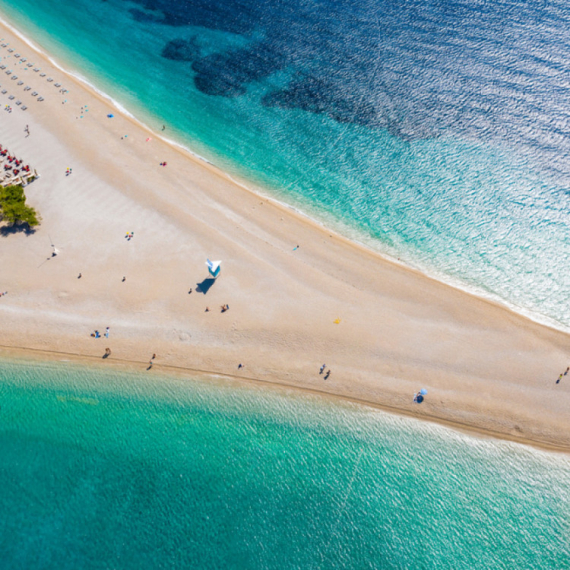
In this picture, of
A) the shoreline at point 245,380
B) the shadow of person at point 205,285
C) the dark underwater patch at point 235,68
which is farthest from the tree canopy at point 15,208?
the dark underwater patch at point 235,68

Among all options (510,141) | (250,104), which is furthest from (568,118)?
(250,104)

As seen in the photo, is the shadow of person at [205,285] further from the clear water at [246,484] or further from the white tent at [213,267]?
the clear water at [246,484]

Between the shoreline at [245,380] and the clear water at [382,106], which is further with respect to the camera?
the clear water at [382,106]

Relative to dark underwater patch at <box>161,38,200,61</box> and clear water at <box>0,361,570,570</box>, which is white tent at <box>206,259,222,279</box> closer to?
clear water at <box>0,361,570,570</box>

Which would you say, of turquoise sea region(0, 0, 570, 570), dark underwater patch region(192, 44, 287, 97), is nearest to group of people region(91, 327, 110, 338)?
turquoise sea region(0, 0, 570, 570)

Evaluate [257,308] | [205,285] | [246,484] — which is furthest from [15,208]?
[246,484]

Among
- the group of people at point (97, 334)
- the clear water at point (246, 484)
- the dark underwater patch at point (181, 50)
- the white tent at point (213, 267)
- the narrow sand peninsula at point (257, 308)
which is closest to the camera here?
the clear water at point (246, 484)

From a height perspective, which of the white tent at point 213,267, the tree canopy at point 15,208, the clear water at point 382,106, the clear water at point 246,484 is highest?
the clear water at point 382,106

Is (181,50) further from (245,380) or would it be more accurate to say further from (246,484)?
(246,484)
